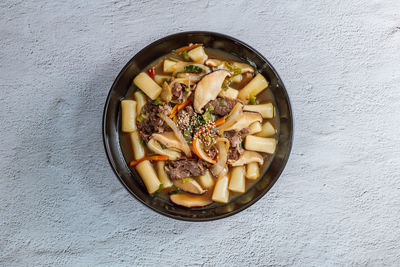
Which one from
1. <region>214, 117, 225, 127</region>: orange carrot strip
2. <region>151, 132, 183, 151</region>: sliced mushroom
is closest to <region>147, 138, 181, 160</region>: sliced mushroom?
<region>151, 132, 183, 151</region>: sliced mushroom

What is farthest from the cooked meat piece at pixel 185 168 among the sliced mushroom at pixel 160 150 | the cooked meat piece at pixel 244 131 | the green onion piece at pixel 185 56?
the green onion piece at pixel 185 56

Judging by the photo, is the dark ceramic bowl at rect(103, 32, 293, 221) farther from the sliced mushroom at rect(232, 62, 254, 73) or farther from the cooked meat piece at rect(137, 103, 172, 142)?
the cooked meat piece at rect(137, 103, 172, 142)

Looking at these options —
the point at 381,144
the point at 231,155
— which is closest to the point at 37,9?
the point at 231,155

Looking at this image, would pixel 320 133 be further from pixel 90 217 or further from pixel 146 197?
pixel 90 217

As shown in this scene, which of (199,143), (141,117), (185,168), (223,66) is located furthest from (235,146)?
(141,117)

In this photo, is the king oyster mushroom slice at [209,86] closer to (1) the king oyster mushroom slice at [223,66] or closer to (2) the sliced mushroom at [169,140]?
(1) the king oyster mushroom slice at [223,66]
